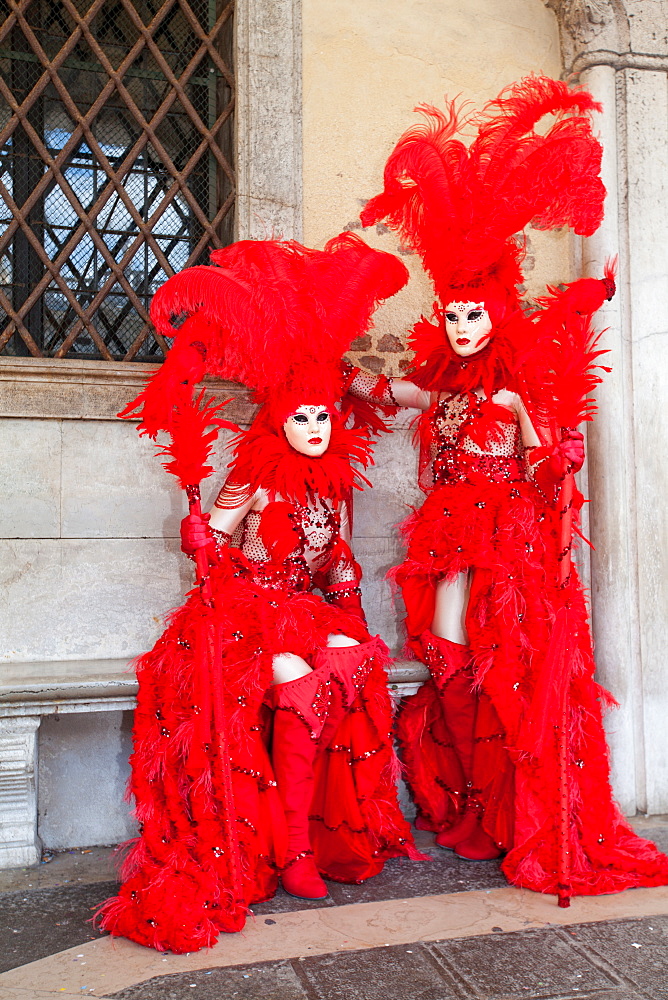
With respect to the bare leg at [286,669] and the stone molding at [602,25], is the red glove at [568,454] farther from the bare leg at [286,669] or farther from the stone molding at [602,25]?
the stone molding at [602,25]

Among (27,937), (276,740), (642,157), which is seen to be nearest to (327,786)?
(276,740)

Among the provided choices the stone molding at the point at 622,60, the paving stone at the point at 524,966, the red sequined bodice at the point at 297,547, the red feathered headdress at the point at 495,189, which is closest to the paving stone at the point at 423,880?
the paving stone at the point at 524,966

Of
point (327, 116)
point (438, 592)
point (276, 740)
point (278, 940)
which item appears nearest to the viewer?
point (278, 940)

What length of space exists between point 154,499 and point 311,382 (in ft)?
3.11

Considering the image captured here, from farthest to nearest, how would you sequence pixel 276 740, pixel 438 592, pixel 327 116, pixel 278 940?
1. pixel 327 116
2. pixel 438 592
3. pixel 276 740
4. pixel 278 940

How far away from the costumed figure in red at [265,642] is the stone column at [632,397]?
1142 mm

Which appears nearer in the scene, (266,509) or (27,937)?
(27,937)

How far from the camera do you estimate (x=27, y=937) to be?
101 inches

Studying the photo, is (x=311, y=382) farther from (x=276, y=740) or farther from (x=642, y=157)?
(x=642, y=157)

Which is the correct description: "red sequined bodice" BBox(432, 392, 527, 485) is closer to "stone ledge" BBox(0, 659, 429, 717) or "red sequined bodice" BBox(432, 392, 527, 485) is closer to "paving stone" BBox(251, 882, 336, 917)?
"stone ledge" BBox(0, 659, 429, 717)

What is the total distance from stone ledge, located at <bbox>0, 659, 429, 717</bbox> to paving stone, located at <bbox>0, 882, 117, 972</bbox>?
58 centimetres

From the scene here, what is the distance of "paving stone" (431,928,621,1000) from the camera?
2240mm

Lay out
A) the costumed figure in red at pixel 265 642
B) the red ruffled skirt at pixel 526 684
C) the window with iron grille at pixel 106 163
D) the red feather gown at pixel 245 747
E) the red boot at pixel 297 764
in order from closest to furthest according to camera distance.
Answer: the red feather gown at pixel 245 747 → the costumed figure in red at pixel 265 642 → the red boot at pixel 297 764 → the red ruffled skirt at pixel 526 684 → the window with iron grille at pixel 106 163

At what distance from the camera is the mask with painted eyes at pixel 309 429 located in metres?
2.95
